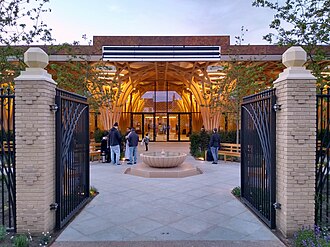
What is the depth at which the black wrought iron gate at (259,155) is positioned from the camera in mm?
5031

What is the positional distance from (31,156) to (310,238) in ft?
16.0

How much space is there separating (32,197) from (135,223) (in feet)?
6.55

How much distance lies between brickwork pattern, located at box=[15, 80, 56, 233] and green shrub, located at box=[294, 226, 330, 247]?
4358mm

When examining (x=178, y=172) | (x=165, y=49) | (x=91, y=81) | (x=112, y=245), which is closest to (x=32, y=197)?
(x=112, y=245)

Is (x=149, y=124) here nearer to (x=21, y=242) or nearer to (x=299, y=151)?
(x=299, y=151)

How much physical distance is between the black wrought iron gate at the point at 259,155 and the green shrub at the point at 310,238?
0.71m

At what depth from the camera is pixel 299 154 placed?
4605 millimetres

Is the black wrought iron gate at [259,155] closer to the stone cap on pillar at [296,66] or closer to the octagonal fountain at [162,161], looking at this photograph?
the stone cap on pillar at [296,66]

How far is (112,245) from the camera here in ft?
13.7

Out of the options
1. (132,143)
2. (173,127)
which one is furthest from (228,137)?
(173,127)

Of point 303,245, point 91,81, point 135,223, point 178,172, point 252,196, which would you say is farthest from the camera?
point 91,81

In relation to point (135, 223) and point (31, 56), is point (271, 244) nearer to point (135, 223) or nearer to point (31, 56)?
point (135, 223)

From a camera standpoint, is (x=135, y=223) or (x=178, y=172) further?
(x=178, y=172)

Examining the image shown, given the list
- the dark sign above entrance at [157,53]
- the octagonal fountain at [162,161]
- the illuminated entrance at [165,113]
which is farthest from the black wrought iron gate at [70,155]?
the illuminated entrance at [165,113]
